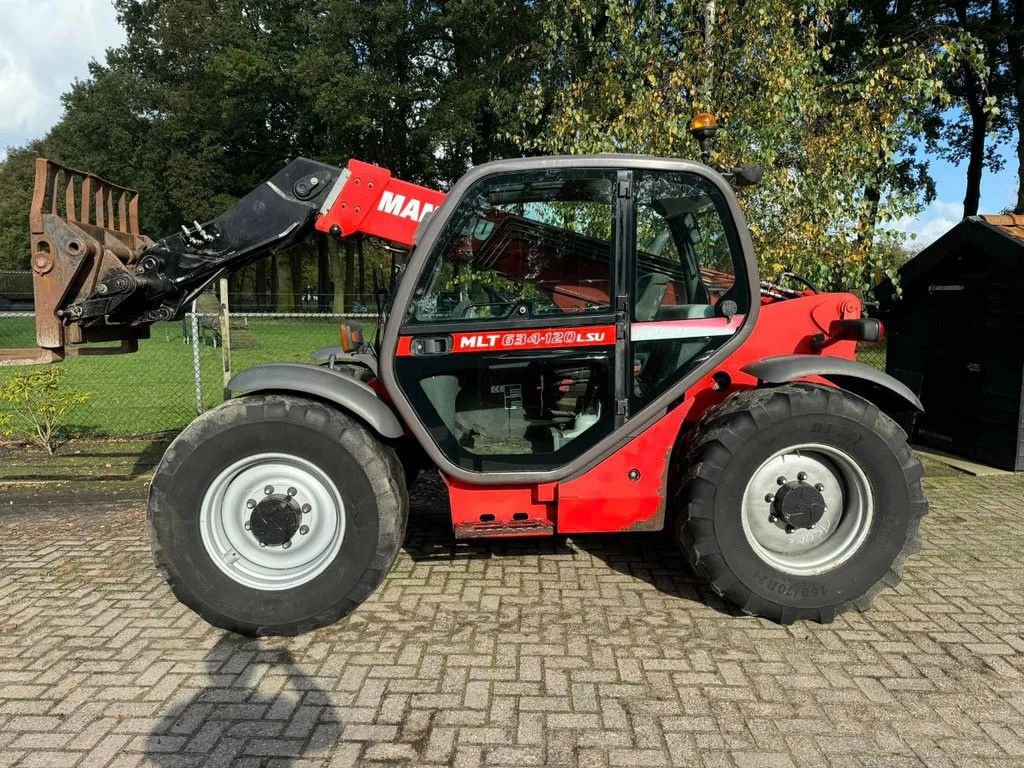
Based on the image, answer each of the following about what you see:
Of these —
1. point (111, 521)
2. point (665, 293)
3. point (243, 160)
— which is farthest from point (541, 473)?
point (243, 160)

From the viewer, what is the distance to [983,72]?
607 centimetres

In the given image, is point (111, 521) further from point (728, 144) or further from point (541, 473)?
point (728, 144)

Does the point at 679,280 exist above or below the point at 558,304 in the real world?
above

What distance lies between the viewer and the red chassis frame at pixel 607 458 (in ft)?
12.1

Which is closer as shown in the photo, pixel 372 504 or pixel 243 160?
pixel 372 504

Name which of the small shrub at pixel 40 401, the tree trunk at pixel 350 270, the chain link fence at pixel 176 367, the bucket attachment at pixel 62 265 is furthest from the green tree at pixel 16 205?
the bucket attachment at pixel 62 265

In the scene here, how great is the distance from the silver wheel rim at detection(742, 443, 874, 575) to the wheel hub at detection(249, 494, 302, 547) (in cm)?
232

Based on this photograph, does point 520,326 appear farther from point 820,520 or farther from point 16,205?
point 16,205

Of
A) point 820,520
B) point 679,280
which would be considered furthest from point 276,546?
point 820,520

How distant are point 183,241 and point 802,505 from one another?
12.3 ft

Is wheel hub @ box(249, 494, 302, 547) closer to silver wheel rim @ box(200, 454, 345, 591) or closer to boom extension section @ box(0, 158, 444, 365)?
silver wheel rim @ box(200, 454, 345, 591)

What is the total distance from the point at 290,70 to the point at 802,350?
3013cm

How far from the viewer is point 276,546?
3.59 metres

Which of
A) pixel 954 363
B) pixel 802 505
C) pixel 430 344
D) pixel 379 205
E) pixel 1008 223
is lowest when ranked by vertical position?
pixel 802 505
